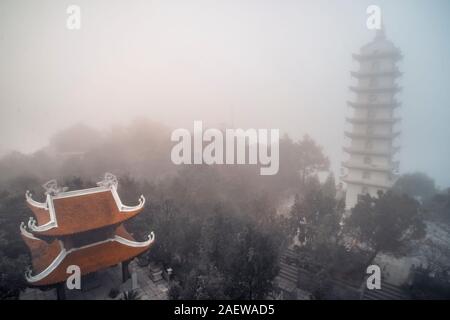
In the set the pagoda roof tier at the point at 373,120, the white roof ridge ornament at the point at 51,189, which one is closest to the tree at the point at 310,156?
the pagoda roof tier at the point at 373,120

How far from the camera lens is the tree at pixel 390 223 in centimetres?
1027

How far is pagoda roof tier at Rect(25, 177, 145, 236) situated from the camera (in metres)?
8.80

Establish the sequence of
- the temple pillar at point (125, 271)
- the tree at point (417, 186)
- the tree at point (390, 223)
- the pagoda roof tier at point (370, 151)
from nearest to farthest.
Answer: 1. the temple pillar at point (125, 271)
2. the tree at point (390, 223)
3. the pagoda roof tier at point (370, 151)
4. the tree at point (417, 186)

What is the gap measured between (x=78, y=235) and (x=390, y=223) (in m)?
10.3

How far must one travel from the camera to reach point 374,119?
17.3 metres

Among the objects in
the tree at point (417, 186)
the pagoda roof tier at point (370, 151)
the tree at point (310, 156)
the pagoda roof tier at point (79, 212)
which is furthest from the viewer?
the tree at point (310, 156)

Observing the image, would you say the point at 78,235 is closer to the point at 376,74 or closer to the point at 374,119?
the point at 374,119

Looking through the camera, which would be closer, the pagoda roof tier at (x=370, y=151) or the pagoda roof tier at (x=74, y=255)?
the pagoda roof tier at (x=74, y=255)

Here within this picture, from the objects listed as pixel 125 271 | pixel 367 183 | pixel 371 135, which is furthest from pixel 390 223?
pixel 125 271

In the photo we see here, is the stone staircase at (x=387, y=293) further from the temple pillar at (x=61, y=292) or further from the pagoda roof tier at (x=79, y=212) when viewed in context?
the temple pillar at (x=61, y=292)

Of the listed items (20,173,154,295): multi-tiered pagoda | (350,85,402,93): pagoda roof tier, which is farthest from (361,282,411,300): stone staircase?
(350,85,402,93): pagoda roof tier

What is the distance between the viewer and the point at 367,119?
1747 cm

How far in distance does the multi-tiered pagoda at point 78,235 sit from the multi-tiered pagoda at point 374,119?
44.5 ft
